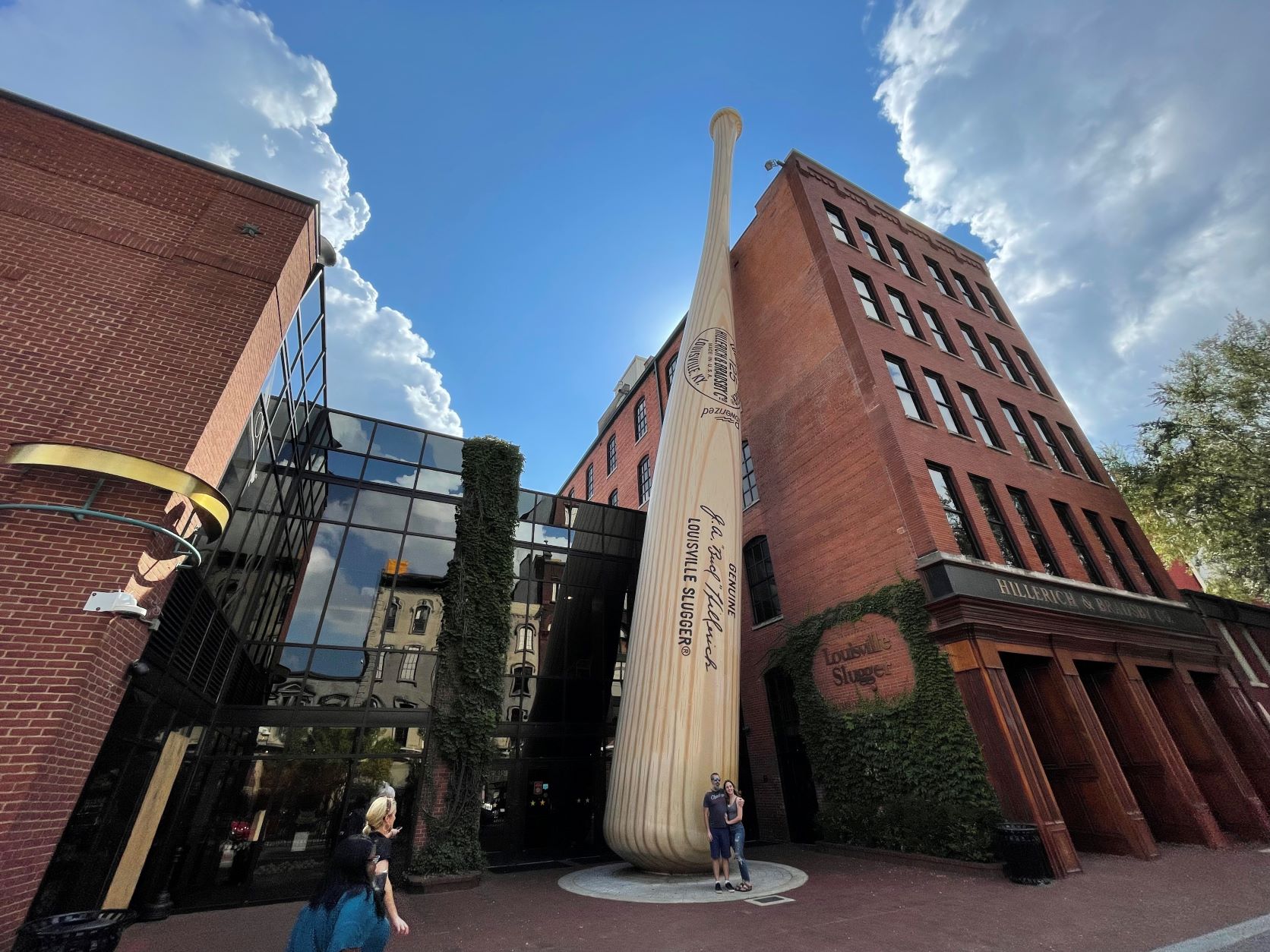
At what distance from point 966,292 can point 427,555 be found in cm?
2085

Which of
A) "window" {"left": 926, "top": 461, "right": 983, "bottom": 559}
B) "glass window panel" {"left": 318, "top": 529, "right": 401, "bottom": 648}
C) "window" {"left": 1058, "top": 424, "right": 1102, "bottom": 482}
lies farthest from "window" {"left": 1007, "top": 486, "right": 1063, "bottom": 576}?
"glass window panel" {"left": 318, "top": 529, "right": 401, "bottom": 648}

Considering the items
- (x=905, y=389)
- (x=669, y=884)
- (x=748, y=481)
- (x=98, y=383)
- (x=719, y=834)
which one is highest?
(x=905, y=389)

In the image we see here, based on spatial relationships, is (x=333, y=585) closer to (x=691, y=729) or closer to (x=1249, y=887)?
(x=691, y=729)

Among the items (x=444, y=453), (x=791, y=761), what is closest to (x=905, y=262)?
(x=791, y=761)

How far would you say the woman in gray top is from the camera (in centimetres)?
813

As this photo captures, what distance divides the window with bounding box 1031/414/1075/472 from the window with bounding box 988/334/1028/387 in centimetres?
133

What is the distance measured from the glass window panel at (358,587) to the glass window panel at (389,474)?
1226 millimetres

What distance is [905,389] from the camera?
14.6 metres

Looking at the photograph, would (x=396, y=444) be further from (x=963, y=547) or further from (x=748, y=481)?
(x=963, y=547)

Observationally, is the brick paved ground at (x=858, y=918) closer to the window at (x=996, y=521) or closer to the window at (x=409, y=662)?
the window at (x=409, y=662)

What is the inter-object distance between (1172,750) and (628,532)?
12736 millimetres

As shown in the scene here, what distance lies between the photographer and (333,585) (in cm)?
1122

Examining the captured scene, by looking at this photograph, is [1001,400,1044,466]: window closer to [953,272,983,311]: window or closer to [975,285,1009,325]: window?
[953,272,983,311]: window

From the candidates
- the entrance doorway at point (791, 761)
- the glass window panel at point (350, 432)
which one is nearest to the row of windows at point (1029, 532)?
the entrance doorway at point (791, 761)
